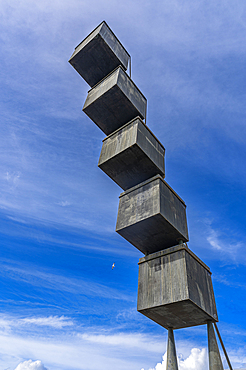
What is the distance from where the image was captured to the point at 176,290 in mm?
14594

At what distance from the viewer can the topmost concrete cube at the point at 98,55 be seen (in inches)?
840

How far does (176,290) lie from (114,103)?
14.1m

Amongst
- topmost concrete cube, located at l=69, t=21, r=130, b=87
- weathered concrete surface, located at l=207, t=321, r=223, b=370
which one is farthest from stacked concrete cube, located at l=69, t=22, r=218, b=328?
weathered concrete surface, located at l=207, t=321, r=223, b=370

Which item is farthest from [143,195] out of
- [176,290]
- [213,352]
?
[213,352]

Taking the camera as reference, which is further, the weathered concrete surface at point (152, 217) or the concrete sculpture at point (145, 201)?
the weathered concrete surface at point (152, 217)

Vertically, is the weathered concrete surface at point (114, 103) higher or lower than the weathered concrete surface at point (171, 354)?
higher

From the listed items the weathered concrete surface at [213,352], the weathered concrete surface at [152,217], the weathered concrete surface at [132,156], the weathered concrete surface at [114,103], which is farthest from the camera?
the weathered concrete surface at [114,103]

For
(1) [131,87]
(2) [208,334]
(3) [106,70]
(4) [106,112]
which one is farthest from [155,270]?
(3) [106,70]

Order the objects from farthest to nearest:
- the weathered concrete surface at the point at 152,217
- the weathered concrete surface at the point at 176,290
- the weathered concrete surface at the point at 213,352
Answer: the weathered concrete surface at the point at 152,217
the weathered concrete surface at the point at 176,290
the weathered concrete surface at the point at 213,352

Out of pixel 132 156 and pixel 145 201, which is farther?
pixel 132 156

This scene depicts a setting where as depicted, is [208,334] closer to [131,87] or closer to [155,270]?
[155,270]

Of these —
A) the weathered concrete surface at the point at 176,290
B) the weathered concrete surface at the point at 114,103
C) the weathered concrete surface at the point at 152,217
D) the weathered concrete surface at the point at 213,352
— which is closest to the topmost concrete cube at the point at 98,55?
the weathered concrete surface at the point at 114,103

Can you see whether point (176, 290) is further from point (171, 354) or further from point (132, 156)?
point (132, 156)

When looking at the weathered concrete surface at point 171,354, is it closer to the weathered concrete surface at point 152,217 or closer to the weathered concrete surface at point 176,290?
the weathered concrete surface at point 176,290
